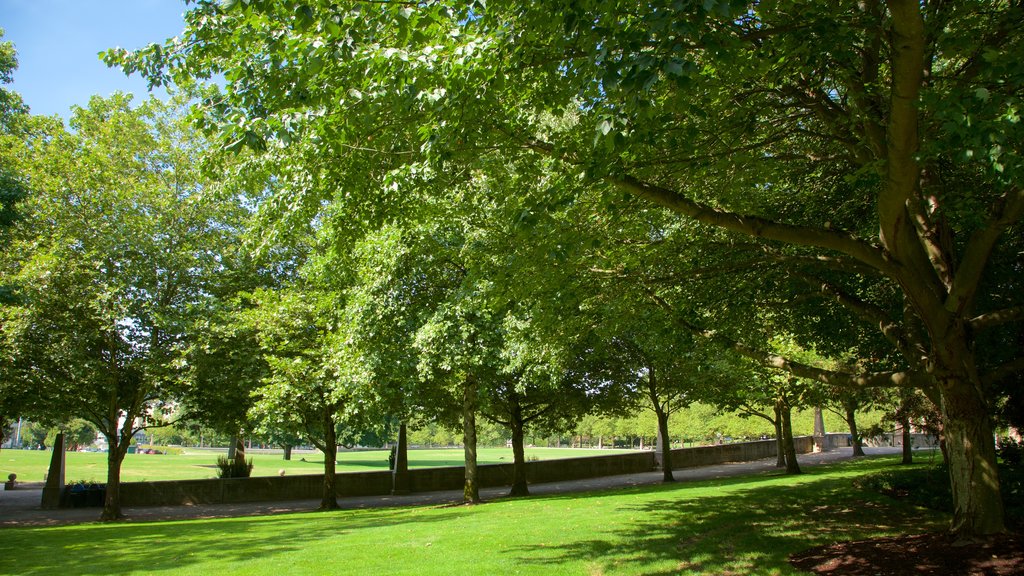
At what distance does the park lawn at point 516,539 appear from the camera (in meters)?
8.72

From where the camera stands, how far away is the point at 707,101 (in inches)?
301

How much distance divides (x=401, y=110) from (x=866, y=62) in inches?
220

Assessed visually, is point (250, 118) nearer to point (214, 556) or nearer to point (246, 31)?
point (246, 31)

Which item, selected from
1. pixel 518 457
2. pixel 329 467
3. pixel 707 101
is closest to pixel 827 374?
pixel 707 101

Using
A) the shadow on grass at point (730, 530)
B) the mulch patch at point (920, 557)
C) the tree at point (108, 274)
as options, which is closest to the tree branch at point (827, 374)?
the mulch patch at point (920, 557)

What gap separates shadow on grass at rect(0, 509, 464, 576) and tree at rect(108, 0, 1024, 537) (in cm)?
685

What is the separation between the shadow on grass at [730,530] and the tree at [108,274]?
13.2m

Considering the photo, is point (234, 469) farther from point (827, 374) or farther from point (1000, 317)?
point (1000, 317)

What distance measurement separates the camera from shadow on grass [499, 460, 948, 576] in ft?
27.4

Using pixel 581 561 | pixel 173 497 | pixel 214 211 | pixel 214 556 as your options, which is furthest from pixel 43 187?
pixel 581 561

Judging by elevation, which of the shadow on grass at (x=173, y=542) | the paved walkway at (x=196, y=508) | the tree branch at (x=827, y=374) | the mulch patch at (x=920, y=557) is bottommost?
the paved walkway at (x=196, y=508)

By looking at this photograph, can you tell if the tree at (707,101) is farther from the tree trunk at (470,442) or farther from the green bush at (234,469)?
the green bush at (234,469)

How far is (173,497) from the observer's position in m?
24.3

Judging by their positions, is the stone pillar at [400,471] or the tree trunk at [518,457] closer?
the tree trunk at [518,457]
